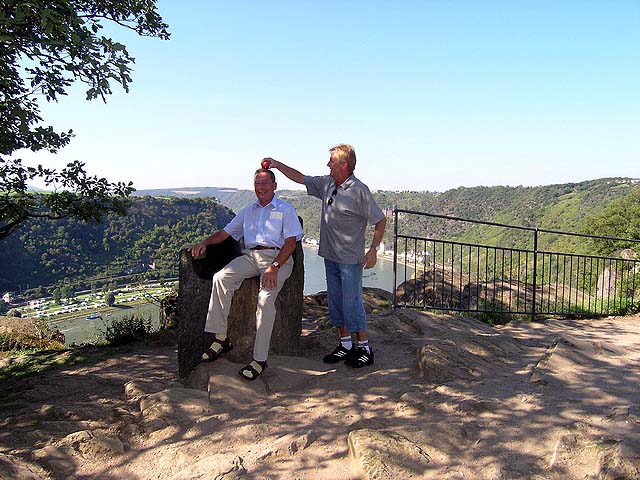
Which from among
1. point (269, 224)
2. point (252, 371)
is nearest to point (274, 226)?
point (269, 224)

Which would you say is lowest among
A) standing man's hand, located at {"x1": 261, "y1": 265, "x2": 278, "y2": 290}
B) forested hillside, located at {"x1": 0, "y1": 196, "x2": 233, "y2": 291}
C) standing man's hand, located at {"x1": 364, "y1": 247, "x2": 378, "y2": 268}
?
forested hillside, located at {"x1": 0, "y1": 196, "x2": 233, "y2": 291}

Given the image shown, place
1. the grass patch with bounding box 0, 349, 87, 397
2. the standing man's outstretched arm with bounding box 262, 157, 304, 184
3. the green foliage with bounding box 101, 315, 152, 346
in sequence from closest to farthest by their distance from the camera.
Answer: the standing man's outstretched arm with bounding box 262, 157, 304, 184, the grass patch with bounding box 0, 349, 87, 397, the green foliage with bounding box 101, 315, 152, 346

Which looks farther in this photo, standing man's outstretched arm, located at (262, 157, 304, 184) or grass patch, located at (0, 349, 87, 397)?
grass patch, located at (0, 349, 87, 397)

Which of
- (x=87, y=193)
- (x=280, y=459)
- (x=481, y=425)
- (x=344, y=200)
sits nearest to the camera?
(x=280, y=459)

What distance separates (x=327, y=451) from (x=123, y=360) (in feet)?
12.5

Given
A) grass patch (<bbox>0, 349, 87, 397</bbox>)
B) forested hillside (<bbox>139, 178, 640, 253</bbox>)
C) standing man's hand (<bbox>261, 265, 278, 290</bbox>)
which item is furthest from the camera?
forested hillside (<bbox>139, 178, 640, 253</bbox>)

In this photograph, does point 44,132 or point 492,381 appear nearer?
point 492,381

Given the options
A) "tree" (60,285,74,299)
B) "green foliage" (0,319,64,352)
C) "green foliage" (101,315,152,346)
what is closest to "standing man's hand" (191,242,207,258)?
"green foliage" (101,315,152,346)

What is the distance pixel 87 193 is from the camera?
6.59 m

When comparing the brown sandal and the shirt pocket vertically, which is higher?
the shirt pocket

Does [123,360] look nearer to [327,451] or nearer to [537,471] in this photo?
[327,451]

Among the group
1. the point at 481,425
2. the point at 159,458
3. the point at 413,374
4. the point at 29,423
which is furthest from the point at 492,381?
the point at 29,423

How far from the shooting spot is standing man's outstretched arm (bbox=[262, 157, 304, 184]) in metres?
4.67

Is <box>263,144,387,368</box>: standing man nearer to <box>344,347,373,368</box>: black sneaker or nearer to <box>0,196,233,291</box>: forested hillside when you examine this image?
<box>344,347,373,368</box>: black sneaker
